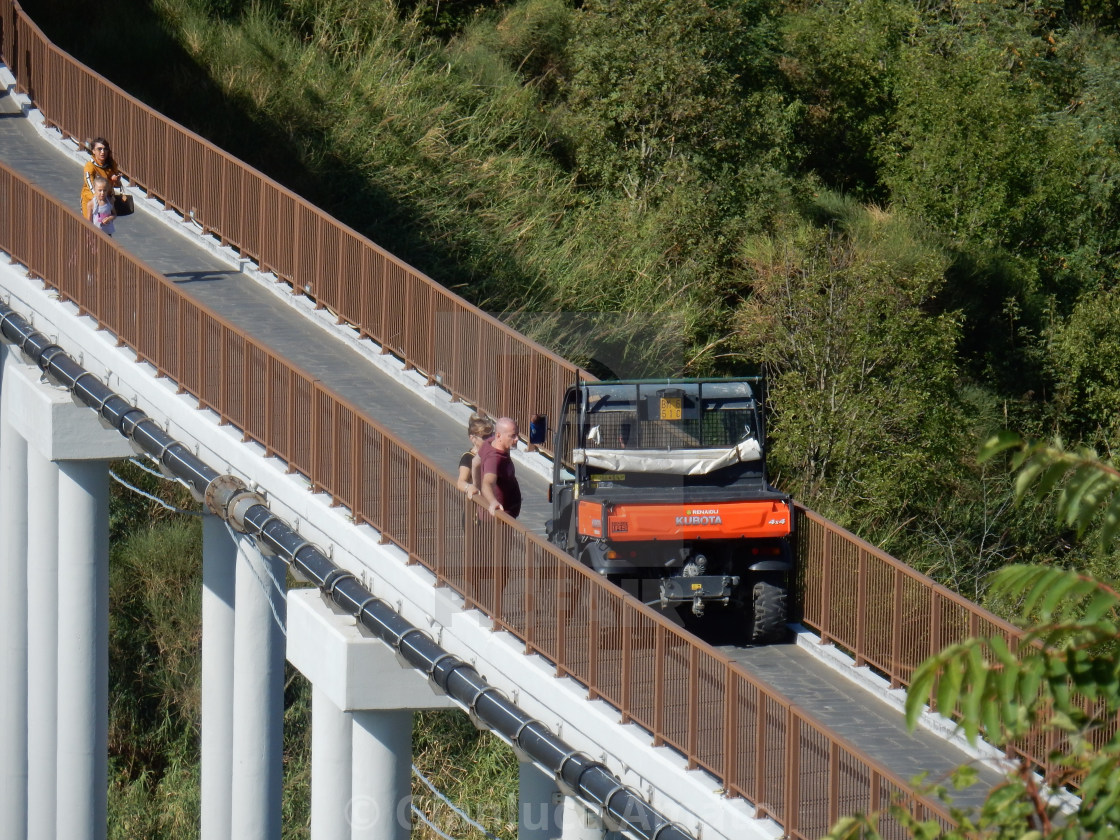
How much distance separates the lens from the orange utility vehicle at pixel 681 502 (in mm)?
11539

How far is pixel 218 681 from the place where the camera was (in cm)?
1566

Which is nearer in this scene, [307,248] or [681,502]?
[681,502]

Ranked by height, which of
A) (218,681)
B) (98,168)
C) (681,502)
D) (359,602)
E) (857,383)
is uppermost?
(98,168)

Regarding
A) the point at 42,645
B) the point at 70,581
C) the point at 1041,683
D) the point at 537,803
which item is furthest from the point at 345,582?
the point at 1041,683

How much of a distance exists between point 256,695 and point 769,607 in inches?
213

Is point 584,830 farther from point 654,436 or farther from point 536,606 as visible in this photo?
point 654,436

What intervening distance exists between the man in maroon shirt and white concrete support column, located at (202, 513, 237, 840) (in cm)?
499

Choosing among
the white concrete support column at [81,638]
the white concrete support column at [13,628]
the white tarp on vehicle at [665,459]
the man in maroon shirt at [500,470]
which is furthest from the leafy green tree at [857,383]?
the man in maroon shirt at [500,470]

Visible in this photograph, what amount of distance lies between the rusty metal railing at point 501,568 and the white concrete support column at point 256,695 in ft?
5.62

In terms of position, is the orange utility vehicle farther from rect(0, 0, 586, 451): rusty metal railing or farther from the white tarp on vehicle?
rect(0, 0, 586, 451): rusty metal railing

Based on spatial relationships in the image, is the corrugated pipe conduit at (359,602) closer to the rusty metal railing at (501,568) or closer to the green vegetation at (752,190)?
the rusty metal railing at (501,568)

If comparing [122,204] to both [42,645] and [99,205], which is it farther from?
[42,645]

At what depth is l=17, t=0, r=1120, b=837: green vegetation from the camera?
1033 inches

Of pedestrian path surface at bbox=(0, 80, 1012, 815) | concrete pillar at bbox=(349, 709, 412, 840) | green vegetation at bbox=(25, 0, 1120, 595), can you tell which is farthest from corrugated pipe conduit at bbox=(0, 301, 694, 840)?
green vegetation at bbox=(25, 0, 1120, 595)
